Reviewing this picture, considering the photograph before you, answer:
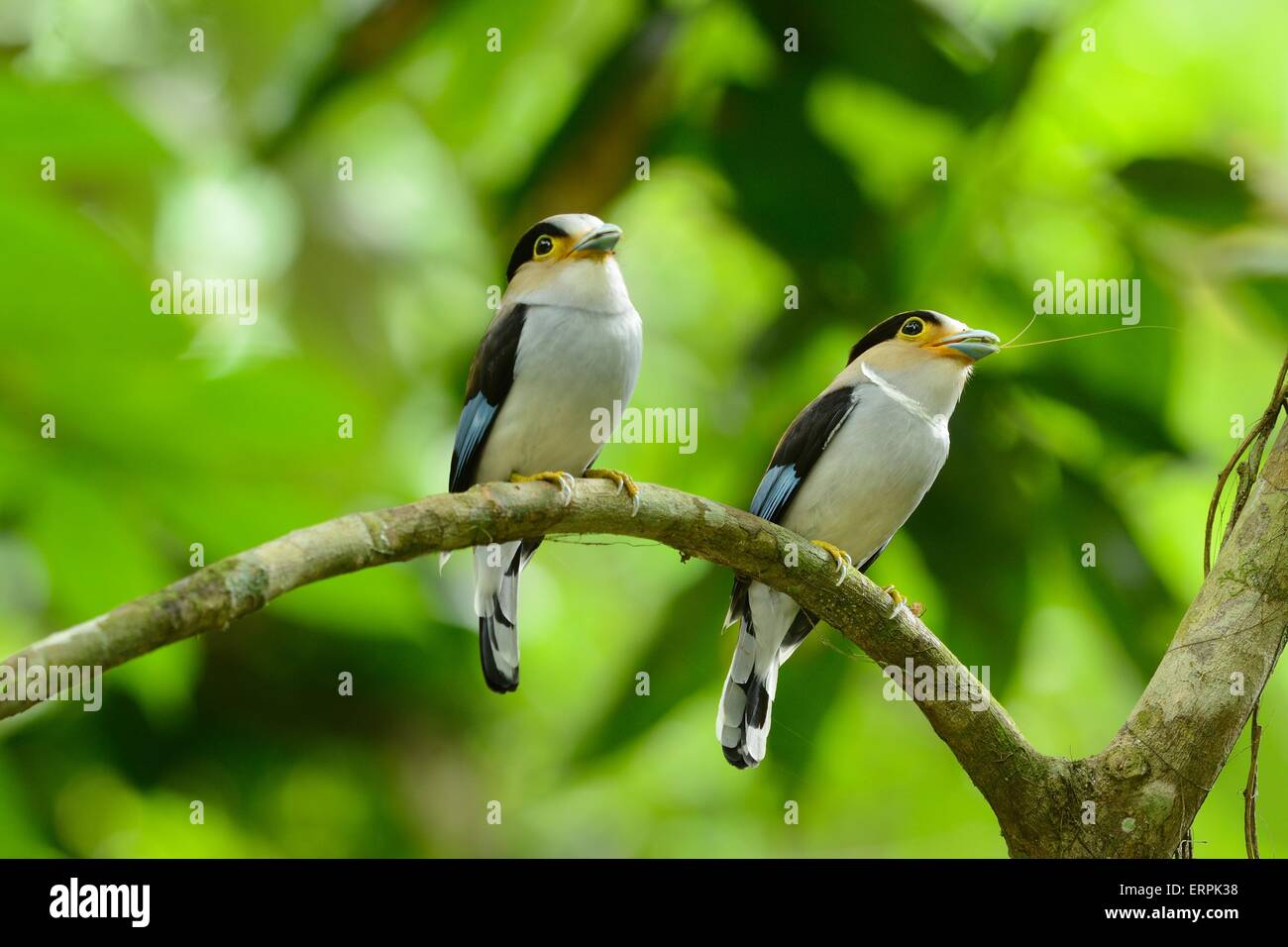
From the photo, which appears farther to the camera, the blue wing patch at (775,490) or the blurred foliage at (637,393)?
the blue wing patch at (775,490)

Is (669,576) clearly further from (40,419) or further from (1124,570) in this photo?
(40,419)

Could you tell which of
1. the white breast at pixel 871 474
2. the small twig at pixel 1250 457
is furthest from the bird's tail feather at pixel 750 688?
the small twig at pixel 1250 457

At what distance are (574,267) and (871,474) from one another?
3.12 feet

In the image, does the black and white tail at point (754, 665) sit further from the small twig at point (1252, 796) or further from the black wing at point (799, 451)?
the small twig at point (1252, 796)

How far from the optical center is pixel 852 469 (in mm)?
3672

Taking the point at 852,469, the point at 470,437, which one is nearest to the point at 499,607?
the point at 470,437

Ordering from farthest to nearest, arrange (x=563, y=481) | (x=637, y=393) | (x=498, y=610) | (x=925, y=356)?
(x=637, y=393)
(x=498, y=610)
(x=925, y=356)
(x=563, y=481)

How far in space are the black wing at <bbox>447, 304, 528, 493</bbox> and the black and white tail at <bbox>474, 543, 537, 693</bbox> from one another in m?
0.28

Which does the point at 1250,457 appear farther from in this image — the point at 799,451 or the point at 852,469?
the point at 799,451

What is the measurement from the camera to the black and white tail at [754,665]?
3.77 metres

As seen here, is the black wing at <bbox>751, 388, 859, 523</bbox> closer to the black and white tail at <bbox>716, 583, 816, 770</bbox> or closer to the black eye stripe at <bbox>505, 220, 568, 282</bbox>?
the black and white tail at <bbox>716, 583, 816, 770</bbox>

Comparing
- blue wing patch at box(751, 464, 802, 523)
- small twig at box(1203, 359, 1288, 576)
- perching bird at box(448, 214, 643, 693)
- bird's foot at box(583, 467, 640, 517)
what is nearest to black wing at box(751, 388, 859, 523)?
blue wing patch at box(751, 464, 802, 523)

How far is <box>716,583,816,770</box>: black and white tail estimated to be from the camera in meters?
3.77

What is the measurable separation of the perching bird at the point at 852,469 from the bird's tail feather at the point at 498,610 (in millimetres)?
595
